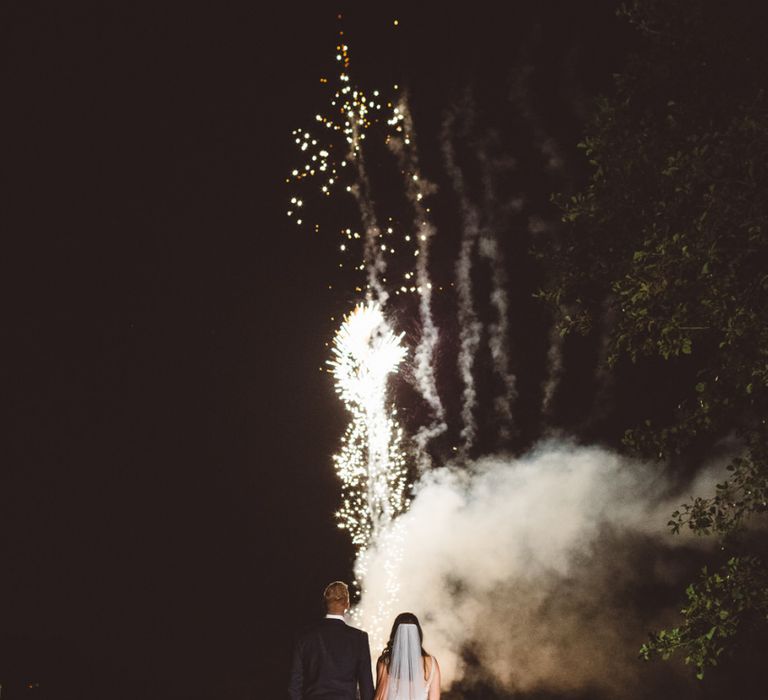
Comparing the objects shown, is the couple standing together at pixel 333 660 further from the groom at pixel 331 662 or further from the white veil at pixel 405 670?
the white veil at pixel 405 670

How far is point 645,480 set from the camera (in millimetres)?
22109

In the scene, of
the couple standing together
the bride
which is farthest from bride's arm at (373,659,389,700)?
the couple standing together

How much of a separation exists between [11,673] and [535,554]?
16526 millimetres

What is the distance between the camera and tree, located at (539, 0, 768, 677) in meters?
5.98

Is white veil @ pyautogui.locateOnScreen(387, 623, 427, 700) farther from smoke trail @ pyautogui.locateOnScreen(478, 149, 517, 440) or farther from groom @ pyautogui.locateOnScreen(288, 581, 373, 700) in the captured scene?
smoke trail @ pyautogui.locateOnScreen(478, 149, 517, 440)

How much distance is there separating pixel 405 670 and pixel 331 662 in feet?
3.54

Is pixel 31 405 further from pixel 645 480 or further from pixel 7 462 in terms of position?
pixel 645 480

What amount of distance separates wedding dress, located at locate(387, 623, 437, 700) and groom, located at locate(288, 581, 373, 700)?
773 millimetres

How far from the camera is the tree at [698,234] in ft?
19.6

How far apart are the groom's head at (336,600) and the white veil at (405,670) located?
0.91m

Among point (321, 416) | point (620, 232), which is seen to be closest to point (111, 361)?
point (321, 416)

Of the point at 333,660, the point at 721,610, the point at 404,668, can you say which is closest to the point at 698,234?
the point at 721,610

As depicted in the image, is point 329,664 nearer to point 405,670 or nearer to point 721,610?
point 405,670

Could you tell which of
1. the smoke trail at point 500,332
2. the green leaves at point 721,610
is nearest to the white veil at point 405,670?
the green leaves at point 721,610
